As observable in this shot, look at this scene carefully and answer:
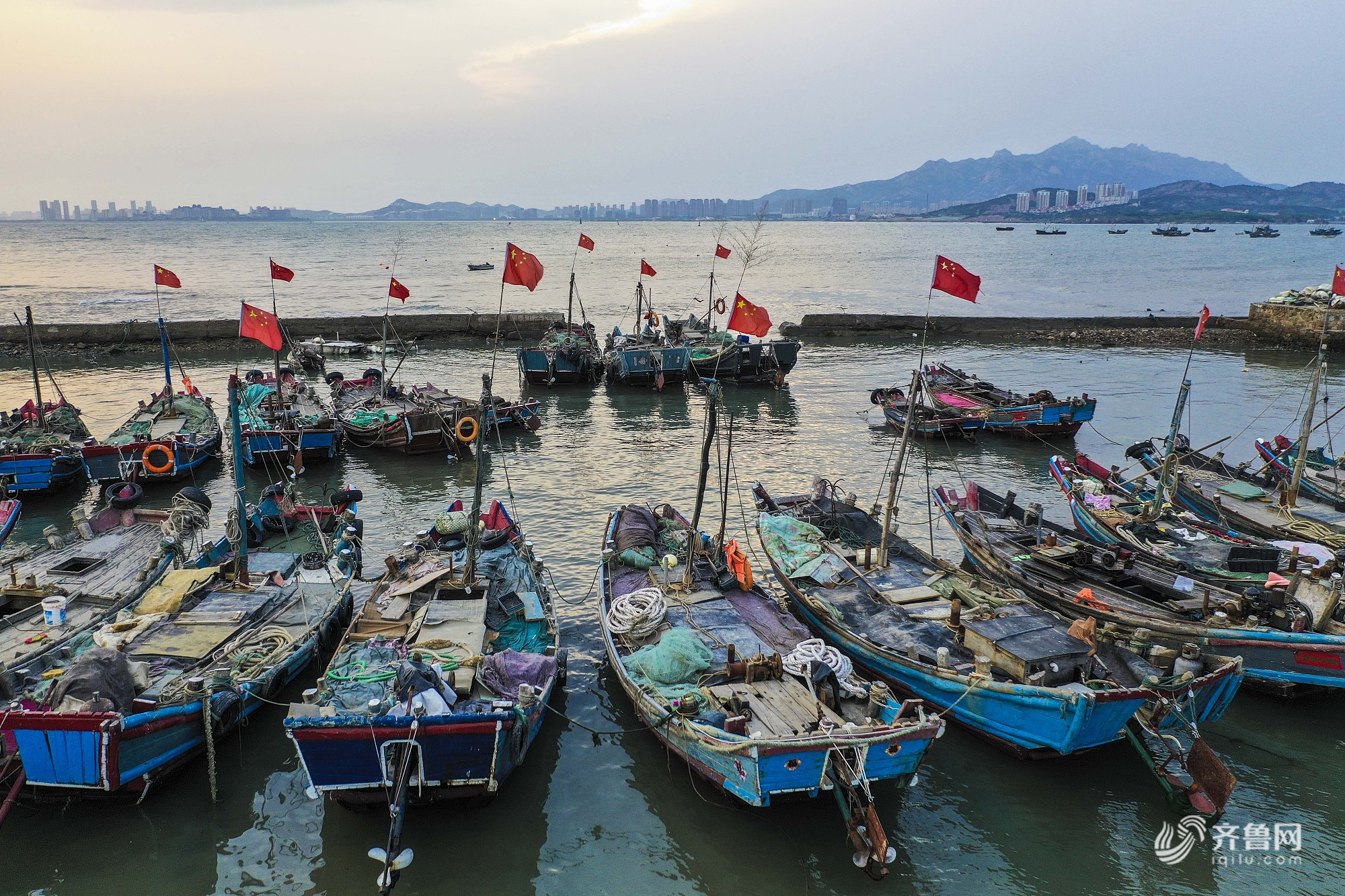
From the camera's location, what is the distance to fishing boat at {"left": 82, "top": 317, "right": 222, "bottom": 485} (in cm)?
2405

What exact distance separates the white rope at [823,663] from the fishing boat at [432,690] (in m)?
3.60

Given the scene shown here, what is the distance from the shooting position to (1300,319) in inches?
1982

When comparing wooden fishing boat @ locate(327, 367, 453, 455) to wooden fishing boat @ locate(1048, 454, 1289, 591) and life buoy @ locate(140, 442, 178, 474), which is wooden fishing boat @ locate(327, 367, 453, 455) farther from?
wooden fishing boat @ locate(1048, 454, 1289, 591)

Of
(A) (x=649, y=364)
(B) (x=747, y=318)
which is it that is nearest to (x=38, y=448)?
(B) (x=747, y=318)

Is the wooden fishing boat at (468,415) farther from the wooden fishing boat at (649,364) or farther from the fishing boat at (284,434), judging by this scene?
the wooden fishing boat at (649,364)

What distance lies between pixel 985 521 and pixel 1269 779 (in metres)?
7.56

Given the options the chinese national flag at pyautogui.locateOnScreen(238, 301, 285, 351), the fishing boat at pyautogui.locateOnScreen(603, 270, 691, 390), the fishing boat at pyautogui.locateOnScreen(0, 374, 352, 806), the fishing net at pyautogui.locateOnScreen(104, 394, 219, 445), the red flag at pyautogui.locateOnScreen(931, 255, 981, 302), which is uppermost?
the red flag at pyautogui.locateOnScreen(931, 255, 981, 302)

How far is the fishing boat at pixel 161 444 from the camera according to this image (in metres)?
24.0

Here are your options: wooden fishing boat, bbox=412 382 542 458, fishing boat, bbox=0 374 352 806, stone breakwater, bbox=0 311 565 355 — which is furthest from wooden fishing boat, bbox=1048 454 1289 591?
stone breakwater, bbox=0 311 565 355

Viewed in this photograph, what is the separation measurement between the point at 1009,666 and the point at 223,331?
5320cm

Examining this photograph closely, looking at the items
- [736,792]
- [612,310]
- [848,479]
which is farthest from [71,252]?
[736,792]

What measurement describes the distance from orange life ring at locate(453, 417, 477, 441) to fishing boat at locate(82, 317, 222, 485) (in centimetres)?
788

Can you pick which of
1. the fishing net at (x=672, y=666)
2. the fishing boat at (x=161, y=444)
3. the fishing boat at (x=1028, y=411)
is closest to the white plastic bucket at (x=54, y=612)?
the fishing net at (x=672, y=666)

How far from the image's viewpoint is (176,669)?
40.4 feet
